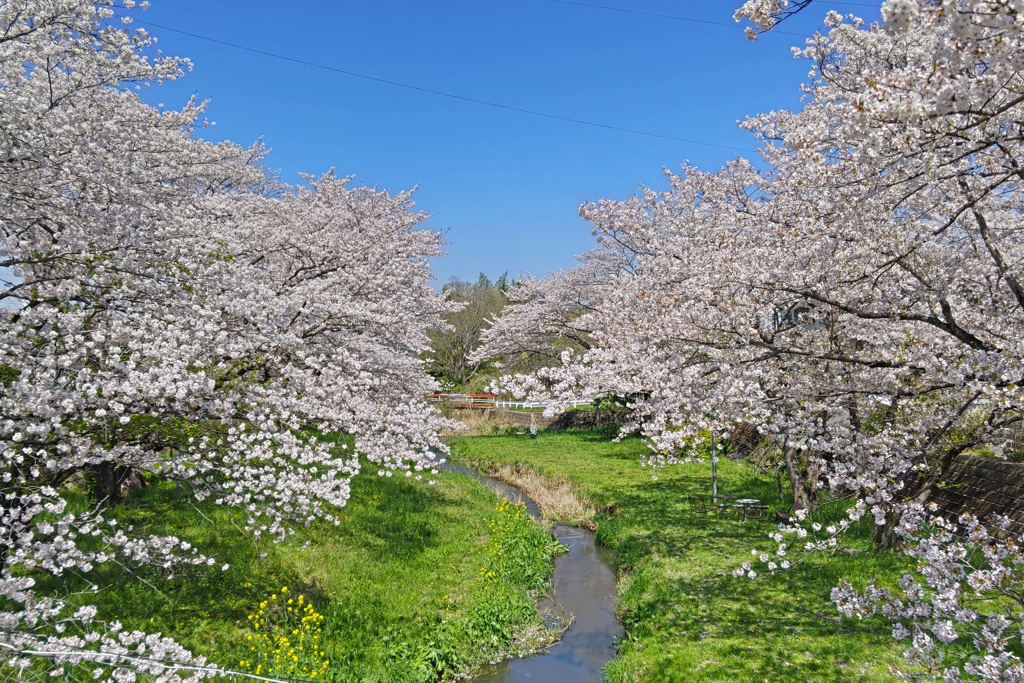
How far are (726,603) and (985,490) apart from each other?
4868 millimetres

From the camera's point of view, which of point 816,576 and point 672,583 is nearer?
point 816,576

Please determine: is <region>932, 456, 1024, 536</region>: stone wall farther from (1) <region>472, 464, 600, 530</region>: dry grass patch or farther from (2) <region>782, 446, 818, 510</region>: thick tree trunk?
(1) <region>472, 464, 600, 530</region>: dry grass patch

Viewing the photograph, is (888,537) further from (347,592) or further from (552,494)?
(552,494)

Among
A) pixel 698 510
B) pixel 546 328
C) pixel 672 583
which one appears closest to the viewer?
pixel 672 583

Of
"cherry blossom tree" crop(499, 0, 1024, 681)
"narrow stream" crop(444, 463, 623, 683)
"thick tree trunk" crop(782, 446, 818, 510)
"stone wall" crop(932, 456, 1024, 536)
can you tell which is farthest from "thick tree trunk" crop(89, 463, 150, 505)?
"stone wall" crop(932, 456, 1024, 536)

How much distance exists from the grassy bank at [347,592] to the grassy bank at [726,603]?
1.86 m

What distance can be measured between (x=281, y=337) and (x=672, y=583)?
7.22 m

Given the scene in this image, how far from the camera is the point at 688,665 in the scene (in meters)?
7.85

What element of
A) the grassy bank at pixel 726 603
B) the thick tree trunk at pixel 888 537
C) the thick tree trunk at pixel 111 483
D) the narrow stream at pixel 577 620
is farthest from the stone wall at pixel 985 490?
the thick tree trunk at pixel 111 483

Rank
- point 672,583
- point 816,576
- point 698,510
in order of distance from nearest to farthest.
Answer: point 816,576 < point 672,583 < point 698,510

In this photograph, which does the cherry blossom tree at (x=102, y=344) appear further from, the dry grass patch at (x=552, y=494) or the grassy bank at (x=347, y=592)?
the dry grass patch at (x=552, y=494)

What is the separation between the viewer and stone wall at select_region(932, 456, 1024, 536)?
955cm

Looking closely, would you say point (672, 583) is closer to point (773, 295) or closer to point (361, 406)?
point (773, 295)

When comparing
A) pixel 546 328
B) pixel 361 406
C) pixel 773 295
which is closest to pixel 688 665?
pixel 773 295
